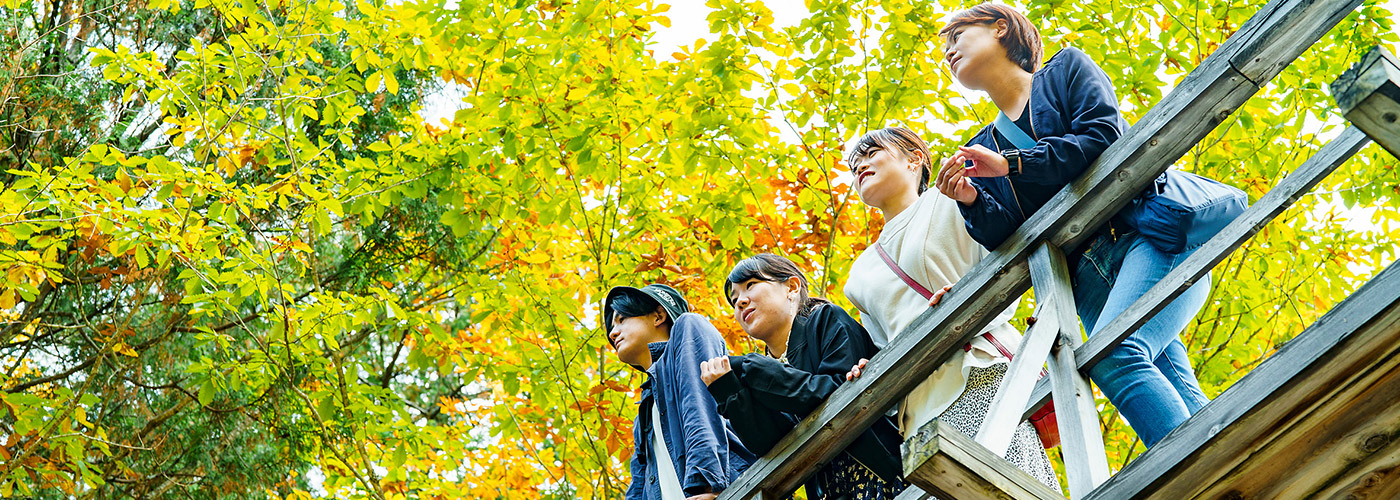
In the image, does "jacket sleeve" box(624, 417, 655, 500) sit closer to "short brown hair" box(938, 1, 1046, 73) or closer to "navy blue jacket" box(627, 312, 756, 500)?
"navy blue jacket" box(627, 312, 756, 500)

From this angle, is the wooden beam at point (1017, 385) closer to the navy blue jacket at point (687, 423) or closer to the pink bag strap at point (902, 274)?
the pink bag strap at point (902, 274)

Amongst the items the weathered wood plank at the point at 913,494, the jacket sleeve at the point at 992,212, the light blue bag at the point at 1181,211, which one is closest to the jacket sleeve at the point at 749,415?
the weathered wood plank at the point at 913,494

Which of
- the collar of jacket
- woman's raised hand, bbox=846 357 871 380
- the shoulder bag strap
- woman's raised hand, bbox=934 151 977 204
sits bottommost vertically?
woman's raised hand, bbox=846 357 871 380

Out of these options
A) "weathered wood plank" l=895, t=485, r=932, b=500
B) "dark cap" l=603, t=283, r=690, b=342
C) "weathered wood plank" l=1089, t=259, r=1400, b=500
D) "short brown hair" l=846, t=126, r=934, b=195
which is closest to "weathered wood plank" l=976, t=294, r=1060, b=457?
"weathered wood plank" l=1089, t=259, r=1400, b=500

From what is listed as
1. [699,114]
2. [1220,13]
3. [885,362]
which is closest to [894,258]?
[885,362]

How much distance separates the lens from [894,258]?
3424 mm

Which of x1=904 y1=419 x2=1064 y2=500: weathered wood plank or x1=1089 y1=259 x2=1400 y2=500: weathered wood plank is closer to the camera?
x1=1089 y1=259 x2=1400 y2=500: weathered wood plank

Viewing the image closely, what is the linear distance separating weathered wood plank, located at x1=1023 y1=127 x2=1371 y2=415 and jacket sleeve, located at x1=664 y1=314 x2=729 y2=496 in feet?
4.38

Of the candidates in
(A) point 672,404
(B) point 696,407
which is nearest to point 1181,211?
(B) point 696,407

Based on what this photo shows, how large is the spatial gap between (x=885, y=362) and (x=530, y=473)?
3.98 m

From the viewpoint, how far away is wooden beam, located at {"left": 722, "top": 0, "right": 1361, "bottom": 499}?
8.89ft

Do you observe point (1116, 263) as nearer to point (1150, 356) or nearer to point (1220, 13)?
point (1150, 356)

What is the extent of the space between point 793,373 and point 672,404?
65cm

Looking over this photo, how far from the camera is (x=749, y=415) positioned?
3.39 m
